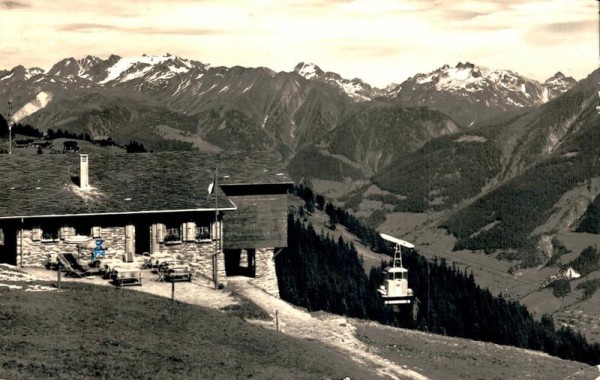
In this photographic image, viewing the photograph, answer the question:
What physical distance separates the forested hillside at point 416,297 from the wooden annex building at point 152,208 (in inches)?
366

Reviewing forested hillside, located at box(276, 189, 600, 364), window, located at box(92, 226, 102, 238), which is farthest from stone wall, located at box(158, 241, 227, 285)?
forested hillside, located at box(276, 189, 600, 364)

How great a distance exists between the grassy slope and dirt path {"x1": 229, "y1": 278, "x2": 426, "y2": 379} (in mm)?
1936

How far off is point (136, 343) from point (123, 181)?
22.2 m

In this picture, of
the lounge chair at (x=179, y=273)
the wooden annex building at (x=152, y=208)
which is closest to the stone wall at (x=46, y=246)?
the wooden annex building at (x=152, y=208)

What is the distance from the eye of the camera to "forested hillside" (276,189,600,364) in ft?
273

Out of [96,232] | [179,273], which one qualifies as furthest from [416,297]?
[96,232]

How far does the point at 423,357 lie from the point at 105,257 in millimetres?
20411

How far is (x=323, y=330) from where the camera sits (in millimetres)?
51000

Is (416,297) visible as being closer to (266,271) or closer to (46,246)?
(266,271)

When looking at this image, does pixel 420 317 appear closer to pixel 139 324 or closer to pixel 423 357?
pixel 423 357

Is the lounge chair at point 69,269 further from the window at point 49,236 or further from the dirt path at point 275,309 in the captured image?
the window at point 49,236

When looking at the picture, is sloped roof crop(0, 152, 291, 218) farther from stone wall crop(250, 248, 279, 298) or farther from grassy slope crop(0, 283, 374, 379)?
grassy slope crop(0, 283, 374, 379)

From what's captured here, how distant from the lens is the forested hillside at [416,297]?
273 feet

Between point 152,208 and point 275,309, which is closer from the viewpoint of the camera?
point 275,309
